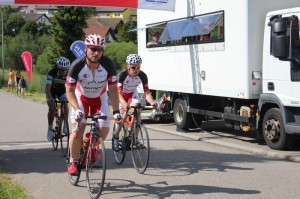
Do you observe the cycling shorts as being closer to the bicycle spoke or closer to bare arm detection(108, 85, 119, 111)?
bare arm detection(108, 85, 119, 111)

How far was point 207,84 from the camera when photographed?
1309 cm

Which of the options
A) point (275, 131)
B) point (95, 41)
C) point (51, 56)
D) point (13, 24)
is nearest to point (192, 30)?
point (275, 131)

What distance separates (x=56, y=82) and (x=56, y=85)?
0.11 meters

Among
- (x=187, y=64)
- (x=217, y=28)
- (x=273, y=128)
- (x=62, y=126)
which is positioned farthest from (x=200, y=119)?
(x=62, y=126)

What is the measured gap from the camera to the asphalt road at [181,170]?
7148 millimetres

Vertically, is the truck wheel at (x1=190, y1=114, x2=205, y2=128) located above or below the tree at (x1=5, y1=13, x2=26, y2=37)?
below

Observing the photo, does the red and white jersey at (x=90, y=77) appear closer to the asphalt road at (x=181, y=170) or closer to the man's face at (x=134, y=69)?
the asphalt road at (x=181, y=170)

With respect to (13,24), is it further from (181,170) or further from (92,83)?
(92,83)

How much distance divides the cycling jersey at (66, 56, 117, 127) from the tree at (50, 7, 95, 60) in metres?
49.8

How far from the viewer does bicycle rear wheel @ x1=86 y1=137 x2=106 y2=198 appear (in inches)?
260

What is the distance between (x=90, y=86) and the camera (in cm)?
718

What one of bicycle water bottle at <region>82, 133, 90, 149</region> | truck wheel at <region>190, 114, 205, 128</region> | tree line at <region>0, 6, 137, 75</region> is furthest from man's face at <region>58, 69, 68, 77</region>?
tree line at <region>0, 6, 137, 75</region>

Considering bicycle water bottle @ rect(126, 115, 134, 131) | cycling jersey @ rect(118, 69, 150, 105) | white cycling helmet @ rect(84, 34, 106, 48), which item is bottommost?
bicycle water bottle @ rect(126, 115, 134, 131)

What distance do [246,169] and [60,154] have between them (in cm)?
387
